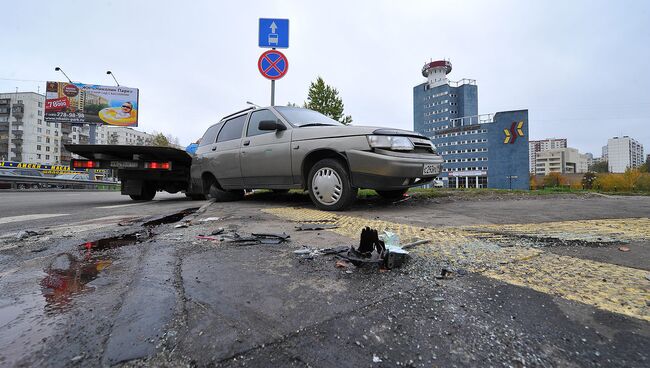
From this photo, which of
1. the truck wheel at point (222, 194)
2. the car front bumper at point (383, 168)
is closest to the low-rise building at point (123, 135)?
the truck wheel at point (222, 194)

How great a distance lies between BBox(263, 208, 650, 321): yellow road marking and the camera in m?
1.17

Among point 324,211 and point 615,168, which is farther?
point 615,168

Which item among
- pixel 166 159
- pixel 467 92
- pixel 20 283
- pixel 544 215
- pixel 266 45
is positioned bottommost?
pixel 20 283

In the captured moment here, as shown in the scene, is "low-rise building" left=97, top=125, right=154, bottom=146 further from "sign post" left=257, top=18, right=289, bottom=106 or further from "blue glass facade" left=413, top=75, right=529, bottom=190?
"sign post" left=257, top=18, right=289, bottom=106

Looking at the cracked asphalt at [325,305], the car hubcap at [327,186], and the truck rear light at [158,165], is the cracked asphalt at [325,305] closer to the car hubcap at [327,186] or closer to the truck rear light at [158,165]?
the car hubcap at [327,186]

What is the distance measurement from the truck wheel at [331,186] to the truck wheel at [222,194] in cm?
237

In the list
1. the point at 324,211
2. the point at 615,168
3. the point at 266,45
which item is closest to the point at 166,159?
the point at 266,45

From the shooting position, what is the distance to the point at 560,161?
12312 centimetres

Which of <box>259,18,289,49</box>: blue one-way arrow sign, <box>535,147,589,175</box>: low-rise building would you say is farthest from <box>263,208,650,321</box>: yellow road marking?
<box>535,147,589,175</box>: low-rise building

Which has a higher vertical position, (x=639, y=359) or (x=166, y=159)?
(x=166, y=159)

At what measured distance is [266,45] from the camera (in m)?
7.13

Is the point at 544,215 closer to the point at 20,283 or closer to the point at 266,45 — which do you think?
the point at 20,283

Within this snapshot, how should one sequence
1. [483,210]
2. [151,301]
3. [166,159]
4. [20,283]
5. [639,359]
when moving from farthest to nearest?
[166,159]
[483,210]
[20,283]
[151,301]
[639,359]

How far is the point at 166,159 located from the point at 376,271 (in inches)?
264
